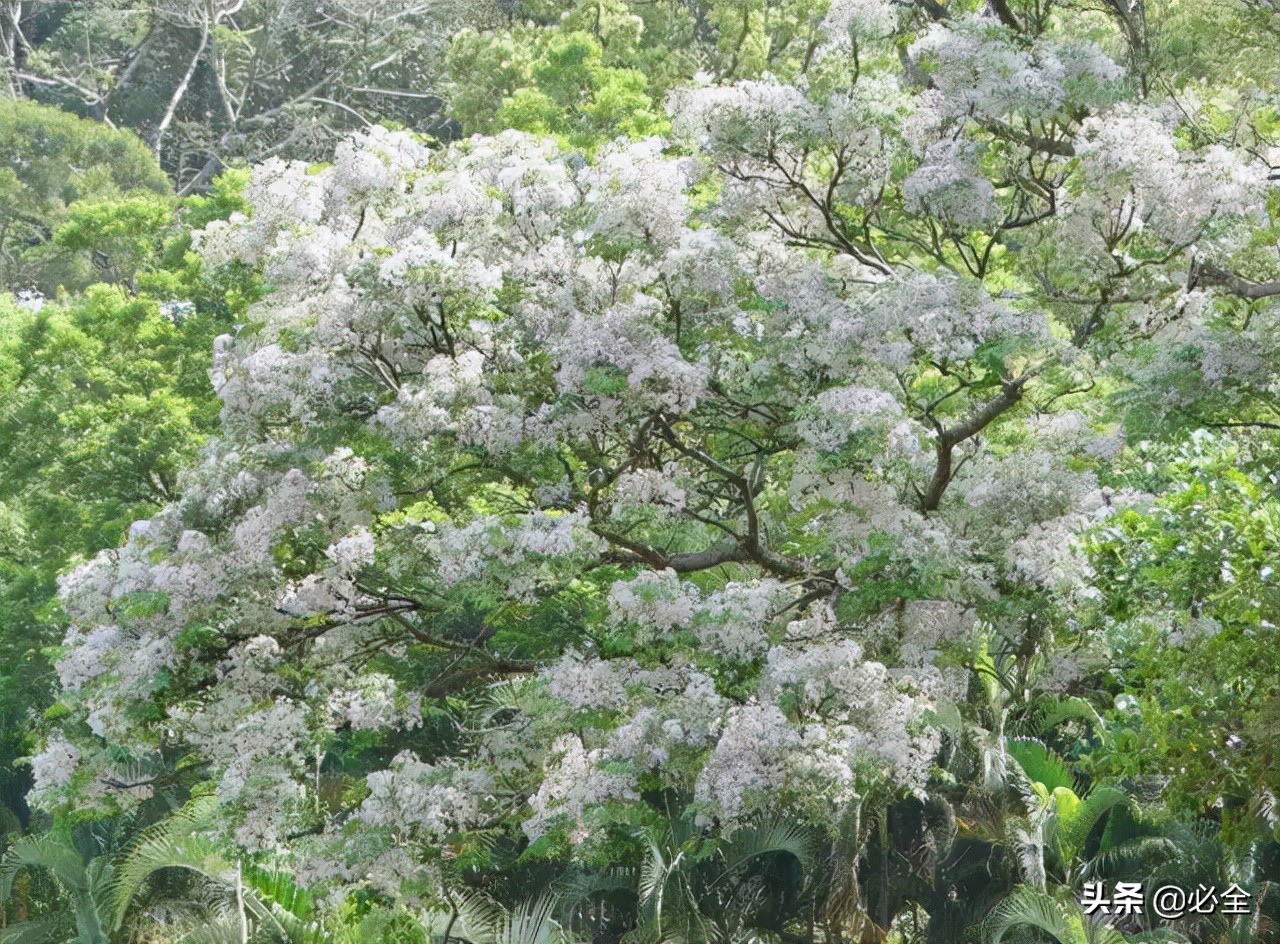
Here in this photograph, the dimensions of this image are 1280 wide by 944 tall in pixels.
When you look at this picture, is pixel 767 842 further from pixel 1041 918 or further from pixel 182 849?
pixel 182 849

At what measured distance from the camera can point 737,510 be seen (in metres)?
15.0

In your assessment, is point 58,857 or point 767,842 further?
point 58,857

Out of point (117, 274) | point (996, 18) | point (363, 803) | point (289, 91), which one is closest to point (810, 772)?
point (363, 803)

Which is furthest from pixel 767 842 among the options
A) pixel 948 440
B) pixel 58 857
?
pixel 58 857

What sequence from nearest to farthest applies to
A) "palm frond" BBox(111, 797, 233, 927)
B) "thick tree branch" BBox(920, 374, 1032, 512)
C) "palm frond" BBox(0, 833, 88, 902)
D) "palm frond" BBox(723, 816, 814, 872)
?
"thick tree branch" BBox(920, 374, 1032, 512) < "palm frond" BBox(111, 797, 233, 927) < "palm frond" BBox(723, 816, 814, 872) < "palm frond" BBox(0, 833, 88, 902)

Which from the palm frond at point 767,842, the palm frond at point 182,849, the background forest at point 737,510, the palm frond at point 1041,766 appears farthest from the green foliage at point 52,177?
the palm frond at point 767,842

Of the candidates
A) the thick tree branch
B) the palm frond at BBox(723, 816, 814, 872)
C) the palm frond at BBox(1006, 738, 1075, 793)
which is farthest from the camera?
the palm frond at BBox(1006, 738, 1075, 793)

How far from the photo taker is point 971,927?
51.3 ft

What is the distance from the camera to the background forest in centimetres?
1176

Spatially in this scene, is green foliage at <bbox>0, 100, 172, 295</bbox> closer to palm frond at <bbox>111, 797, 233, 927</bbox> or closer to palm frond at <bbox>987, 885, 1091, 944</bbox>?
palm frond at <bbox>111, 797, 233, 927</bbox>

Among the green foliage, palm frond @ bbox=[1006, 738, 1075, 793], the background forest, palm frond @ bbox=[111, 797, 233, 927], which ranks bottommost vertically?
the green foliage

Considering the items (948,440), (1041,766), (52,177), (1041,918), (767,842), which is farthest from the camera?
(52,177)

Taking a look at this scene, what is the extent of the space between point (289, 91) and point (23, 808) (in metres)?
31.7

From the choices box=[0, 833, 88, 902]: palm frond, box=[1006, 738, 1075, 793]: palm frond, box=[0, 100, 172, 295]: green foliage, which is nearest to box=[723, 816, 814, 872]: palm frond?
box=[1006, 738, 1075, 793]: palm frond
